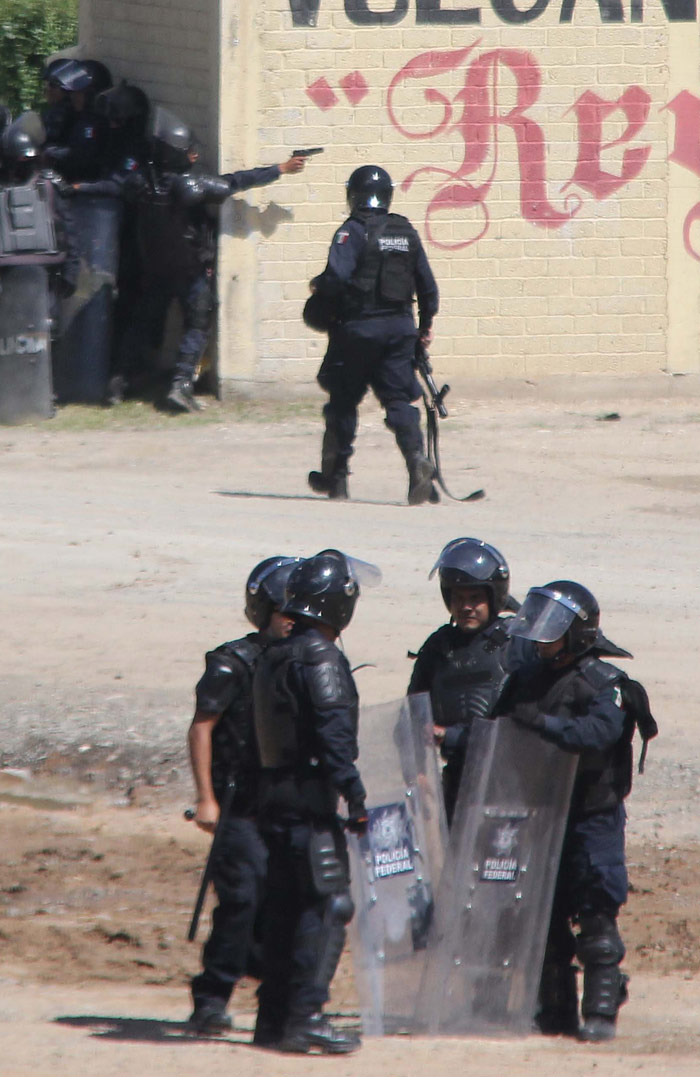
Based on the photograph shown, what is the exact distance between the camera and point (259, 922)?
4.66 meters

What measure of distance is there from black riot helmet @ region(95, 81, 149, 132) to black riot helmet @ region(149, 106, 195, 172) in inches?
Result: 22.5

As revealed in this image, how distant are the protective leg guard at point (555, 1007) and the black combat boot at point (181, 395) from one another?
319 inches

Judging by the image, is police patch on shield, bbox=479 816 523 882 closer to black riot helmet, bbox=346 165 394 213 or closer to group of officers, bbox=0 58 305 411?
black riot helmet, bbox=346 165 394 213

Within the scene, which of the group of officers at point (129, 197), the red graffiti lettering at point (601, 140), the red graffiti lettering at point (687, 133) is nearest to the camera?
the group of officers at point (129, 197)

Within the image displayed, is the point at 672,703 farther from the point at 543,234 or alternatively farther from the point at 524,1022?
the point at 543,234

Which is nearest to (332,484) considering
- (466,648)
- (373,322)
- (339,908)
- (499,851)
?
(373,322)

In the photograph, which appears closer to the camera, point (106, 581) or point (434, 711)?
point (434, 711)

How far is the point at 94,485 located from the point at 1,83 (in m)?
8.56

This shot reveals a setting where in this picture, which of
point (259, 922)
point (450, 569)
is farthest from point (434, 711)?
point (259, 922)

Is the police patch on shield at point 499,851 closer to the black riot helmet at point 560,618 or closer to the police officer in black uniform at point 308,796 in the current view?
the police officer in black uniform at point 308,796

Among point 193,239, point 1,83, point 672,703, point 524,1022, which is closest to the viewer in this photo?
point 524,1022

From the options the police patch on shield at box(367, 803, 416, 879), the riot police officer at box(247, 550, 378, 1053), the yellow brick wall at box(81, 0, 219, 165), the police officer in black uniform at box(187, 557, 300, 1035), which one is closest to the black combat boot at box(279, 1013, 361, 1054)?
the riot police officer at box(247, 550, 378, 1053)

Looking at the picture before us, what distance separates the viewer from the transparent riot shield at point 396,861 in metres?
4.51

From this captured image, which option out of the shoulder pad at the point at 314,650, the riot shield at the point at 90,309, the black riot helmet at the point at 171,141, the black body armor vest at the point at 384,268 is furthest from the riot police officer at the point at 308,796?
A: the riot shield at the point at 90,309
